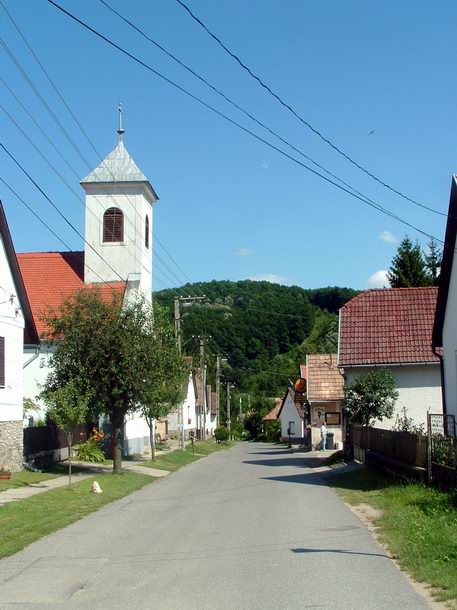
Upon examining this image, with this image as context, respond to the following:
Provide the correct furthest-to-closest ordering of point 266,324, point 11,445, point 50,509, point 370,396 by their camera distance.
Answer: point 266,324 → point 370,396 → point 11,445 → point 50,509

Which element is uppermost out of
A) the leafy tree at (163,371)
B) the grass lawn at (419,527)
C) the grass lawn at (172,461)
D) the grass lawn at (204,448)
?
the leafy tree at (163,371)

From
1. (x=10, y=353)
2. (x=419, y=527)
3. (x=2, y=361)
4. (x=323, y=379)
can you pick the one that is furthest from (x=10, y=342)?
(x=323, y=379)

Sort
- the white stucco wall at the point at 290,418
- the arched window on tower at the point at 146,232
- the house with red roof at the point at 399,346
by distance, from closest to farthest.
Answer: the house with red roof at the point at 399,346, the arched window on tower at the point at 146,232, the white stucco wall at the point at 290,418

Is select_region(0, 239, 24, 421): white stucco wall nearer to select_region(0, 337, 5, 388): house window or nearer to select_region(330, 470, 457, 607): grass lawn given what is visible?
select_region(0, 337, 5, 388): house window

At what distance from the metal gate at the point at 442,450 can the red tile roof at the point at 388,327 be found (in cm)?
1227

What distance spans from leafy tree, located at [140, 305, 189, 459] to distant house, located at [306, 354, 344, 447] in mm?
17152

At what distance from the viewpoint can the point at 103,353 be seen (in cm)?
2689

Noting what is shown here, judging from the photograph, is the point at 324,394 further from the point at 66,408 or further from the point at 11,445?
the point at 66,408

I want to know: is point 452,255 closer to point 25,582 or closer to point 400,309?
point 400,309

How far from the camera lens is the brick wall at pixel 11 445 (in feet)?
82.6

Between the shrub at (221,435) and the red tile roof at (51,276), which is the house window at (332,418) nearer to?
the red tile roof at (51,276)

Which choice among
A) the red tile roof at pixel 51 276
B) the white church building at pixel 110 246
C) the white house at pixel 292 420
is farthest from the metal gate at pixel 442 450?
the white house at pixel 292 420

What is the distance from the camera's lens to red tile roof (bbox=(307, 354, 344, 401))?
4516 cm

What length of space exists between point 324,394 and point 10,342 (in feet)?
75.2
